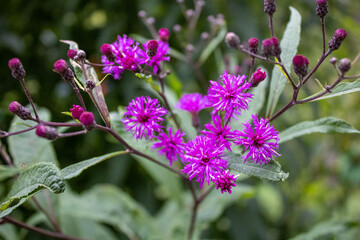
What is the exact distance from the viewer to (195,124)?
1.06 m

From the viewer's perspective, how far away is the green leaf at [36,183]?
2.52 feet

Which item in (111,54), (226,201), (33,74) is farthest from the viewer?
(33,74)

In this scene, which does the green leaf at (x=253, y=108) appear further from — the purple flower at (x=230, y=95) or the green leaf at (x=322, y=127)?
the purple flower at (x=230, y=95)

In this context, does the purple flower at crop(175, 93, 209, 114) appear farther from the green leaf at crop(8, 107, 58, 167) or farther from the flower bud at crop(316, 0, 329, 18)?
the green leaf at crop(8, 107, 58, 167)

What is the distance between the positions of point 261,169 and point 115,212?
41.8 inches

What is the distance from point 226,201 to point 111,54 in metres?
0.98

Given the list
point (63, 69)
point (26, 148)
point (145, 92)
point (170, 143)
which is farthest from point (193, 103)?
point (145, 92)

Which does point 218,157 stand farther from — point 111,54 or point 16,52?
point 16,52

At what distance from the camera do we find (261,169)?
32.1 inches

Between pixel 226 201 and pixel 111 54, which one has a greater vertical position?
pixel 111 54

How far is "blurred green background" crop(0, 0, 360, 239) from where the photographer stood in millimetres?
2098

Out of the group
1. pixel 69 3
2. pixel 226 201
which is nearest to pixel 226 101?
pixel 226 201

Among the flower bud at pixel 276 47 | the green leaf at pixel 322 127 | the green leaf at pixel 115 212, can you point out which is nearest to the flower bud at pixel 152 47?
the flower bud at pixel 276 47

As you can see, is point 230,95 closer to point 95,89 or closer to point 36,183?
point 95,89
